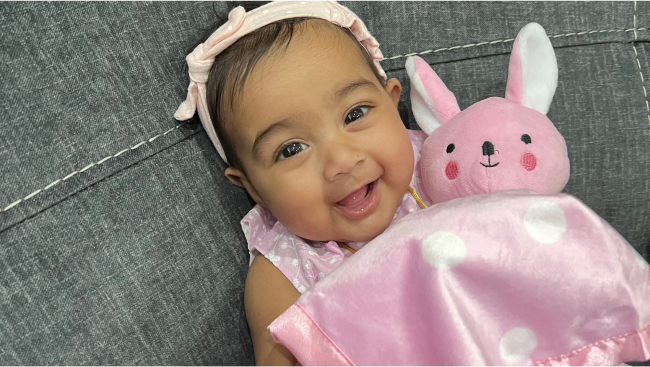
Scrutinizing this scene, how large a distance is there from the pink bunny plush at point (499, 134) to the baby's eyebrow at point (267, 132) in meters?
0.28

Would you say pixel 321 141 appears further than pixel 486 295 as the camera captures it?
Yes

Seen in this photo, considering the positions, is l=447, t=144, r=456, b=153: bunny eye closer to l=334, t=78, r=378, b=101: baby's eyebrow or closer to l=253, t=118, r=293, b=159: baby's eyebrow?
l=334, t=78, r=378, b=101: baby's eyebrow

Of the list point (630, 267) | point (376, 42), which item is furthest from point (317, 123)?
point (630, 267)

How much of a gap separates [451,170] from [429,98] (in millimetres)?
180

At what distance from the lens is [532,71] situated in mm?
980

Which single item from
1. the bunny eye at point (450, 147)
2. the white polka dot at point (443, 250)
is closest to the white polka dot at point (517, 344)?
the white polka dot at point (443, 250)

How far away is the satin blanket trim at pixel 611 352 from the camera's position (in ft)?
2.29

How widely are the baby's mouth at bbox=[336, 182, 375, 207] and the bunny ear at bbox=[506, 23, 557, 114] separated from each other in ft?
1.07

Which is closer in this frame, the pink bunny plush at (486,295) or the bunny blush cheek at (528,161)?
the pink bunny plush at (486,295)

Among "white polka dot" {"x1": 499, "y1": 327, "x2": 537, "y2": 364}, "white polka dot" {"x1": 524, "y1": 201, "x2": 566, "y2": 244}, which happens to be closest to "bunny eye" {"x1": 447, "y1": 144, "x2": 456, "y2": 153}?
"white polka dot" {"x1": 524, "y1": 201, "x2": 566, "y2": 244}

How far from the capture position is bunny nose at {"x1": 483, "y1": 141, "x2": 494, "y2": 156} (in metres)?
0.88

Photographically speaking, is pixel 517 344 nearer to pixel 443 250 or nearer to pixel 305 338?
pixel 443 250

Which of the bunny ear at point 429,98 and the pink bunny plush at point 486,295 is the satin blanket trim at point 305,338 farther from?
the bunny ear at point 429,98

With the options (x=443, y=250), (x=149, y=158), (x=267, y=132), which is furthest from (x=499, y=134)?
(x=149, y=158)
